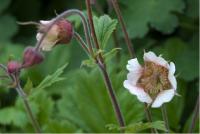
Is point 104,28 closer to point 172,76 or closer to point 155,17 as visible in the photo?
point 172,76

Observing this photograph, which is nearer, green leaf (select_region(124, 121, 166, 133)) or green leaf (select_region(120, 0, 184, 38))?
green leaf (select_region(124, 121, 166, 133))

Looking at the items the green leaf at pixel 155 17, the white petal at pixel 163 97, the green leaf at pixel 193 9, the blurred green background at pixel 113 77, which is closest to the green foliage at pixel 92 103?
the blurred green background at pixel 113 77

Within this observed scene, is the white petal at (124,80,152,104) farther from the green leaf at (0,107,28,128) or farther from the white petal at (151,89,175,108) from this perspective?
the green leaf at (0,107,28,128)

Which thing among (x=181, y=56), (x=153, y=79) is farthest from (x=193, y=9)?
(x=153, y=79)

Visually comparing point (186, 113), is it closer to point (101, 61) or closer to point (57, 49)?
point (57, 49)

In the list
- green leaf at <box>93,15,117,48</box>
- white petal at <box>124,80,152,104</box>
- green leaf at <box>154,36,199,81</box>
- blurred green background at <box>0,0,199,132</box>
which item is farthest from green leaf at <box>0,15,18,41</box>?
white petal at <box>124,80,152,104</box>

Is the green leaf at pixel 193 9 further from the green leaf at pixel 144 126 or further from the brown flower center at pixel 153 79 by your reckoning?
the green leaf at pixel 144 126

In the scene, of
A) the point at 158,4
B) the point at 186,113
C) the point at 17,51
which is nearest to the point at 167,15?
the point at 158,4
